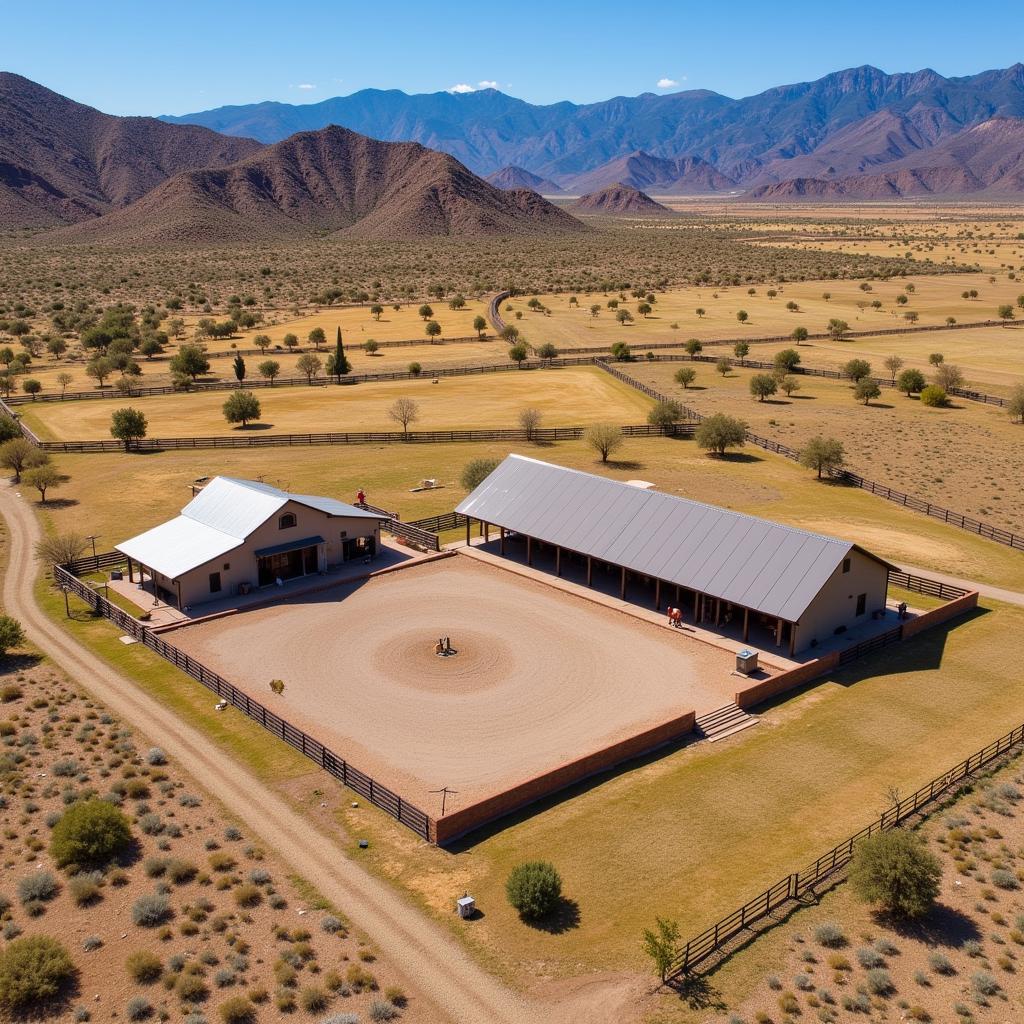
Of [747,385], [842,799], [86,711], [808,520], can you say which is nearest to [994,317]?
[747,385]

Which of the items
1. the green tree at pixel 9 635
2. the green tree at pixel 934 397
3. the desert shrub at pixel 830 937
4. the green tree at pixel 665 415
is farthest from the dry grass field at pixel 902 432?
the green tree at pixel 9 635

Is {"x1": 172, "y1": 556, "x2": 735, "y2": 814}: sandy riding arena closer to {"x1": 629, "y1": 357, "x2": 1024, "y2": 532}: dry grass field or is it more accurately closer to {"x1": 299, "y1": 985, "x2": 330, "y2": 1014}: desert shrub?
{"x1": 299, "y1": 985, "x2": 330, "y2": 1014}: desert shrub

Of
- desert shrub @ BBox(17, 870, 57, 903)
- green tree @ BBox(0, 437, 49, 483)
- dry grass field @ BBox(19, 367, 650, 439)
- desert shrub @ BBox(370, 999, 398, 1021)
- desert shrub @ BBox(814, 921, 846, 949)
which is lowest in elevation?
desert shrub @ BBox(814, 921, 846, 949)

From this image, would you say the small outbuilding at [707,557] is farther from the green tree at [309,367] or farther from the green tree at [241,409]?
the green tree at [309,367]

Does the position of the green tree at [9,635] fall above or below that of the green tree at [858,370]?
below

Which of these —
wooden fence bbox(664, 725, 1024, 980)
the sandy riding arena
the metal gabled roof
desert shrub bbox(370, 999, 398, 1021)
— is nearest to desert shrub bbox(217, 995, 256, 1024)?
desert shrub bbox(370, 999, 398, 1021)

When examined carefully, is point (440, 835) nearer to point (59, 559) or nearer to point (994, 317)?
point (59, 559)

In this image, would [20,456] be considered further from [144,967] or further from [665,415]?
[144,967]
